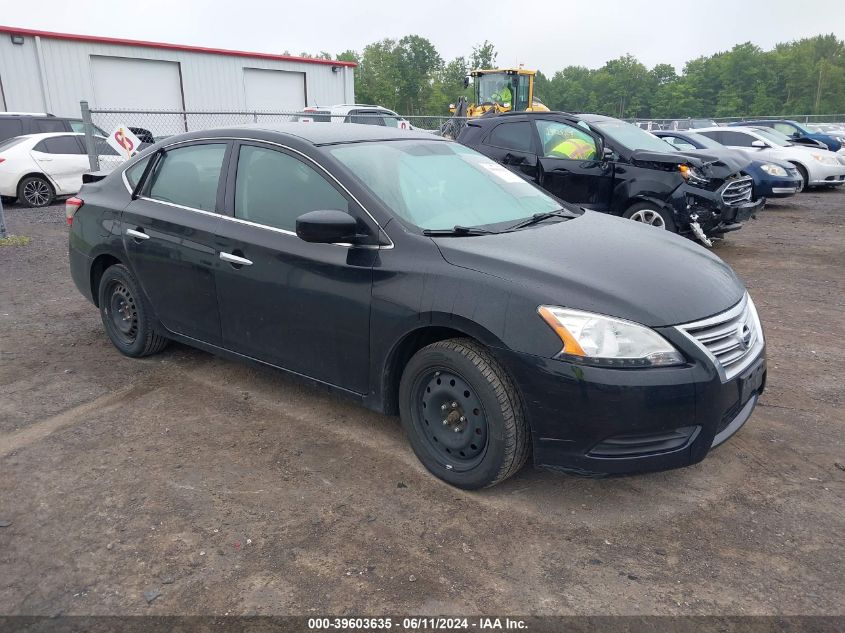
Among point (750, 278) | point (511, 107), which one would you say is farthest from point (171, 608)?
point (511, 107)

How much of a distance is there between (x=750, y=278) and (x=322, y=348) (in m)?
5.91

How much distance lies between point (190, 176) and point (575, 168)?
18.2ft

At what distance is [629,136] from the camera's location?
8.93 metres

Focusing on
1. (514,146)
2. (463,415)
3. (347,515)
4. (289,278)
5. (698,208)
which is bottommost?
(347,515)

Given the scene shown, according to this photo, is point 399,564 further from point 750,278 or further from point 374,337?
point 750,278

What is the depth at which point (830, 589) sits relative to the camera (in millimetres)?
2602

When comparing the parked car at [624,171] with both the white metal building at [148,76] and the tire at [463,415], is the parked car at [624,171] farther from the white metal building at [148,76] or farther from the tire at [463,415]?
the white metal building at [148,76]

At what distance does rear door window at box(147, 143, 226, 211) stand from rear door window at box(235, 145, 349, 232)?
23cm

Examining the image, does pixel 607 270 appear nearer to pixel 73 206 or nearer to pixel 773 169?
pixel 73 206

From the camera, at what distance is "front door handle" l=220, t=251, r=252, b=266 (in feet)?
12.7

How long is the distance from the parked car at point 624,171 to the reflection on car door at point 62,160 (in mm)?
8482

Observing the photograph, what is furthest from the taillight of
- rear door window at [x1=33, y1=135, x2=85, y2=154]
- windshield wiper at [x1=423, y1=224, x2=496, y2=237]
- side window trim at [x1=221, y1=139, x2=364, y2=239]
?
rear door window at [x1=33, y1=135, x2=85, y2=154]

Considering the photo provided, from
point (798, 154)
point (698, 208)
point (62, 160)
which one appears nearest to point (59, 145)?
point (62, 160)

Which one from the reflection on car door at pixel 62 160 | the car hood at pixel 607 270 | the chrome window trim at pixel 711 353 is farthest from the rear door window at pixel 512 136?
the reflection on car door at pixel 62 160
